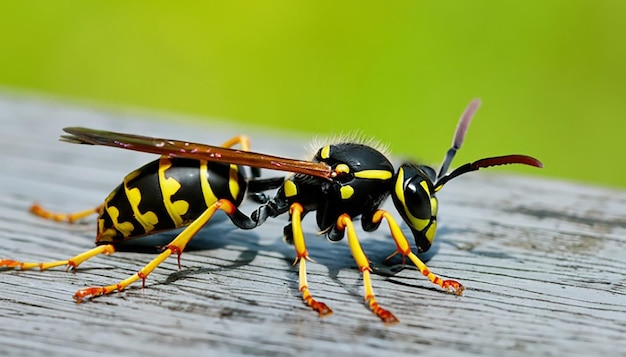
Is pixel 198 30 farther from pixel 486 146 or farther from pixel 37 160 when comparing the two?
pixel 37 160

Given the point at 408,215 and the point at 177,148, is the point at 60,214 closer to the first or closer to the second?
the point at 177,148

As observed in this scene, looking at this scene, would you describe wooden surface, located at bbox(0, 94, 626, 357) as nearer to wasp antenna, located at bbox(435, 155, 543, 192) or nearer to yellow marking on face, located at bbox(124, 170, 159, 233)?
yellow marking on face, located at bbox(124, 170, 159, 233)

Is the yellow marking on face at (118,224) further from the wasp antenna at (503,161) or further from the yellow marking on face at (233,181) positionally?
the wasp antenna at (503,161)

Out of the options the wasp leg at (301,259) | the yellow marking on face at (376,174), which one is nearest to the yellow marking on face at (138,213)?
the wasp leg at (301,259)

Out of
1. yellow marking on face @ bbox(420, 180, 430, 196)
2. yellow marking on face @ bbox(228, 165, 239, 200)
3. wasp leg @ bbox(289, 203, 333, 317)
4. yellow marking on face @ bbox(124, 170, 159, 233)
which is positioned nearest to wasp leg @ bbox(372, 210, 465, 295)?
yellow marking on face @ bbox(420, 180, 430, 196)

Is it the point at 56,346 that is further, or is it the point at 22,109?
the point at 22,109

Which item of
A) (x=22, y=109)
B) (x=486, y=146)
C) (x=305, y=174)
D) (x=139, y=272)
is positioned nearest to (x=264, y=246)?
(x=305, y=174)
